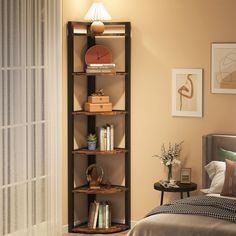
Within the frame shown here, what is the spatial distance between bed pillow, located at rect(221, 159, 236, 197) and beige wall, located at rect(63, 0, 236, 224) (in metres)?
0.67

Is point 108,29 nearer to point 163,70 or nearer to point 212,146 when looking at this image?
point 163,70

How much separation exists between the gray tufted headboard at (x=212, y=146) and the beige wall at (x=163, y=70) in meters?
0.14

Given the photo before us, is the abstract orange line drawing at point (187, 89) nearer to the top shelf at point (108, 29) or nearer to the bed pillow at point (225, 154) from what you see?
the bed pillow at point (225, 154)

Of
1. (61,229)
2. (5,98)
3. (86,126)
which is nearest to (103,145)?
(86,126)

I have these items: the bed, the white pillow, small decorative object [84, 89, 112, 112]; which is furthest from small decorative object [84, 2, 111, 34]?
the bed

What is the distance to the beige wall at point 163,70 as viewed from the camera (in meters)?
7.13

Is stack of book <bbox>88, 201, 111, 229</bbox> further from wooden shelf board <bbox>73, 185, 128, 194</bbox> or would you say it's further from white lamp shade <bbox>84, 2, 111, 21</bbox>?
white lamp shade <bbox>84, 2, 111, 21</bbox>

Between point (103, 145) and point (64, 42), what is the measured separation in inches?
45.7

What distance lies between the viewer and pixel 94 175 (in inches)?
300

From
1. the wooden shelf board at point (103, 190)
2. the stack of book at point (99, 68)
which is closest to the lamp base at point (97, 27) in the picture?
the stack of book at point (99, 68)

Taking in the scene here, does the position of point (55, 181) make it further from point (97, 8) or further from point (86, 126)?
point (97, 8)

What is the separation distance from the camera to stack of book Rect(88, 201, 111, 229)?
752 centimetres

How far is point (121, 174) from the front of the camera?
7.68 metres

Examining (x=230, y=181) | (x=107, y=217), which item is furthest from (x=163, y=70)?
(x=107, y=217)
